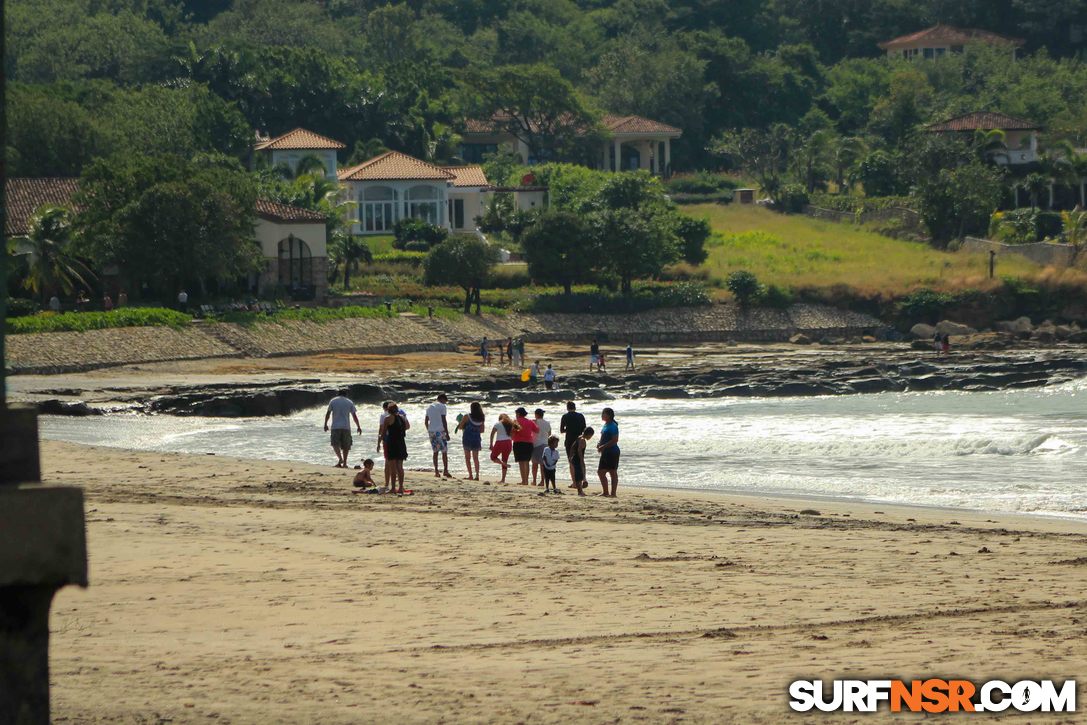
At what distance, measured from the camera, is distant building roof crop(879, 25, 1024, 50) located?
4269 inches

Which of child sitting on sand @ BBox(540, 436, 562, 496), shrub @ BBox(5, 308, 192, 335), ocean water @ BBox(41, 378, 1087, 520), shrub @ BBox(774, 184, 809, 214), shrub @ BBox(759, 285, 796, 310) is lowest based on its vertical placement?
ocean water @ BBox(41, 378, 1087, 520)

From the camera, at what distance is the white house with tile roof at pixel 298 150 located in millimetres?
72625

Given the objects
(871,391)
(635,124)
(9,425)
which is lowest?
(871,391)

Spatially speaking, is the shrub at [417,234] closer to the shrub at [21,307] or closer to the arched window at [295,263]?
the arched window at [295,263]

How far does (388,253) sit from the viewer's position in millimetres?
66062

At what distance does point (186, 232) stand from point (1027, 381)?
24.4 m

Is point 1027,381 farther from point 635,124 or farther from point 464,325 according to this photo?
point 635,124

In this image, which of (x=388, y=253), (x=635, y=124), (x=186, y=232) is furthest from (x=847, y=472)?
(x=635, y=124)

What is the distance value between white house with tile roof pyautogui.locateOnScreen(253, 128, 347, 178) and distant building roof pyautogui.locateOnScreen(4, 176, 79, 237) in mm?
14344

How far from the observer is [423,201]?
2798 inches

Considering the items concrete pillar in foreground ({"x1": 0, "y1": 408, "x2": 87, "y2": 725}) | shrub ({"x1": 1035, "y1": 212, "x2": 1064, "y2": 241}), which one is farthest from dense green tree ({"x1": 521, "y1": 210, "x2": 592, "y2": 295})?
concrete pillar in foreground ({"x1": 0, "y1": 408, "x2": 87, "y2": 725})

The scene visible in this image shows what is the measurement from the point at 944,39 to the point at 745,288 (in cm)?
5379

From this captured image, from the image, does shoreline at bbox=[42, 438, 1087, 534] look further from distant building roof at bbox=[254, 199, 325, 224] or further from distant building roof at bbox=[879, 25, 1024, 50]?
distant building roof at bbox=[879, 25, 1024, 50]

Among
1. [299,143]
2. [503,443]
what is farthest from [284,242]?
[503,443]
